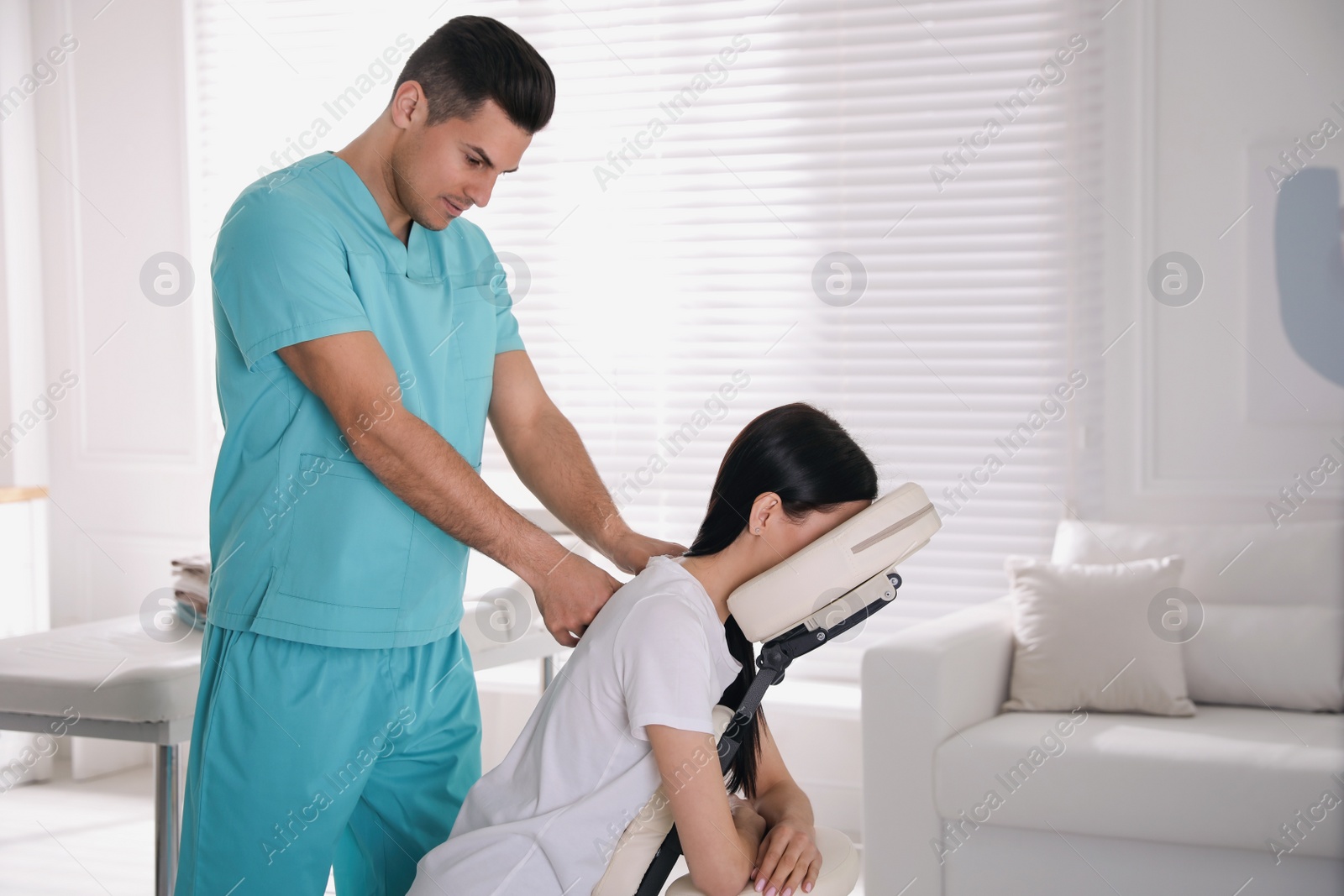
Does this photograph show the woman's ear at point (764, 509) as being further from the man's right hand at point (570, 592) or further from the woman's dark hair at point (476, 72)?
the woman's dark hair at point (476, 72)

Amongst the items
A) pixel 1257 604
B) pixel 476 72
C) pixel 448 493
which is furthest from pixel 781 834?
pixel 1257 604

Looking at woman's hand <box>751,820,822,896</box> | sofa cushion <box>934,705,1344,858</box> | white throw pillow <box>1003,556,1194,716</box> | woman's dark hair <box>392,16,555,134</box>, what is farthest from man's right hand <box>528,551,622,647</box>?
white throw pillow <box>1003,556,1194,716</box>

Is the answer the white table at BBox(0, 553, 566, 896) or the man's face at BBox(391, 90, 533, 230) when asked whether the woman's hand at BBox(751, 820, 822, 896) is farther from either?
the white table at BBox(0, 553, 566, 896)

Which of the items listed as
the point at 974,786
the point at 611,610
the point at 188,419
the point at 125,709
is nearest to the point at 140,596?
the point at 188,419

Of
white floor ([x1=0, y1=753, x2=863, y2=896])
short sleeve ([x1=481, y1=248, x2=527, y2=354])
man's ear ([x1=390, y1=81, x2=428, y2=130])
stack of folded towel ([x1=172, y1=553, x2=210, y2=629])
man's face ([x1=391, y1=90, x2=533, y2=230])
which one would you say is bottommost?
white floor ([x1=0, y1=753, x2=863, y2=896])

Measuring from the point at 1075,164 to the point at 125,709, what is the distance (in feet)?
8.67

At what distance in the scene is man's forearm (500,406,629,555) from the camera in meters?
1.56

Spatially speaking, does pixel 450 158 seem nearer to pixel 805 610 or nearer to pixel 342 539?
pixel 342 539

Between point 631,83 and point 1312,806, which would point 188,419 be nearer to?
point 631,83

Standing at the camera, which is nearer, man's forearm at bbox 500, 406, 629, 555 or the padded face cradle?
the padded face cradle

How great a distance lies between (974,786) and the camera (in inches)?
93.5

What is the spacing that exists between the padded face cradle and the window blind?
1.89m

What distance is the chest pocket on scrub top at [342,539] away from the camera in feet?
4.47

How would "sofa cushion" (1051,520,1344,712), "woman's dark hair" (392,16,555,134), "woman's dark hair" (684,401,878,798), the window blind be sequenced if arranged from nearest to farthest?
"woman's dark hair" (684,401,878,798)
"woman's dark hair" (392,16,555,134)
"sofa cushion" (1051,520,1344,712)
the window blind
